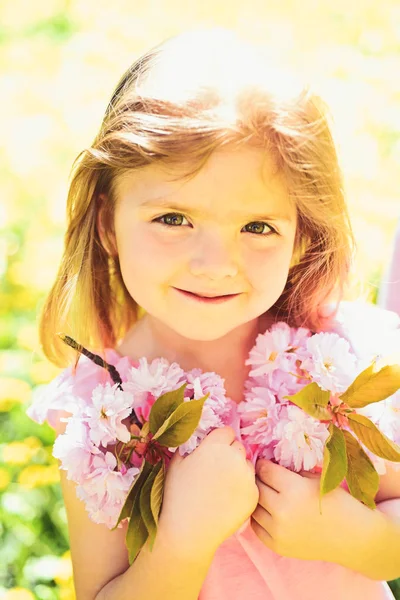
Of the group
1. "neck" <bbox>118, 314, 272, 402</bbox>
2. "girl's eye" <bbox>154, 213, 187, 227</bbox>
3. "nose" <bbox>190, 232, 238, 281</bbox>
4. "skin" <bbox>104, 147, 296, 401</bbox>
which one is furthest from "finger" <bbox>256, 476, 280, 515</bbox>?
"girl's eye" <bbox>154, 213, 187, 227</bbox>

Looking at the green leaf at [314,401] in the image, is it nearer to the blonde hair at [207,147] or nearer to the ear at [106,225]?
the blonde hair at [207,147]

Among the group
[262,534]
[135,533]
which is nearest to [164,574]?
[135,533]

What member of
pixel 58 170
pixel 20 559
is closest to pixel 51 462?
pixel 20 559

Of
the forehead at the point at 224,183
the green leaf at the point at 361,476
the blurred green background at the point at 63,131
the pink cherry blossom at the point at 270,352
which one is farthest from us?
the blurred green background at the point at 63,131

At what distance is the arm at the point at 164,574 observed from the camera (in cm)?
153

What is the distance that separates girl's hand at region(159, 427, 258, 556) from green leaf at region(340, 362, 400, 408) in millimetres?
245

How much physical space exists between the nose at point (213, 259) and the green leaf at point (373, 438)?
0.37 meters

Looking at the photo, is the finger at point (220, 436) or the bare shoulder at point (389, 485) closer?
the finger at point (220, 436)

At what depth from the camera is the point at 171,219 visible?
153 centimetres

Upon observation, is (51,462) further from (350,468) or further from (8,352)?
(350,468)

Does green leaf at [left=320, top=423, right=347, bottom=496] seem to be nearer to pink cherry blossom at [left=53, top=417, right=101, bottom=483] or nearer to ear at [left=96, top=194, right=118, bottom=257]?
pink cherry blossom at [left=53, top=417, right=101, bottom=483]

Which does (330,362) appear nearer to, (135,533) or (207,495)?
(207,495)

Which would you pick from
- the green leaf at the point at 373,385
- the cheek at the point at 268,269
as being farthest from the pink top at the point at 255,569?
the cheek at the point at 268,269

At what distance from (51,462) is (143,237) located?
1.31 m
